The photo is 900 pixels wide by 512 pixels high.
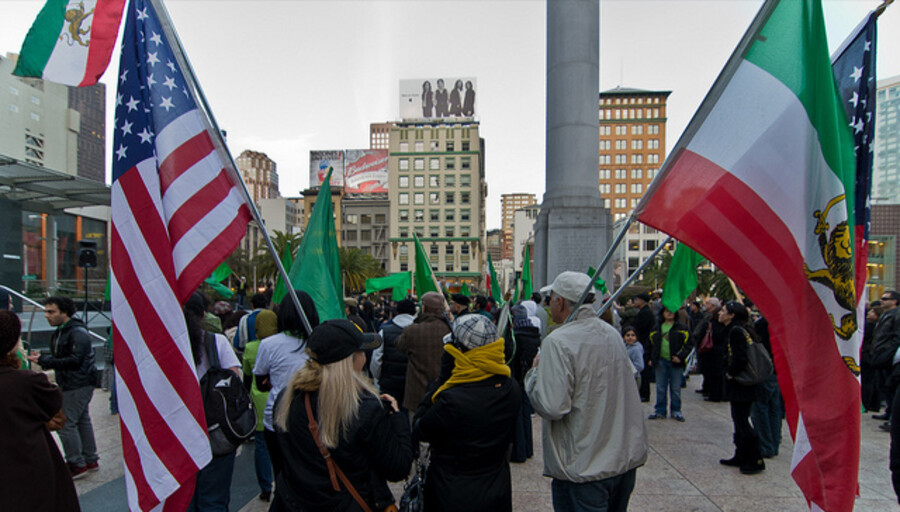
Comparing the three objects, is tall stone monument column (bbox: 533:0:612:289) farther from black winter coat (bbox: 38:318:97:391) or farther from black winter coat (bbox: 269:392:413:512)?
black winter coat (bbox: 269:392:413:512)

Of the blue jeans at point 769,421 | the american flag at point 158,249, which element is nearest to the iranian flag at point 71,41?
the american flag at point 158,249

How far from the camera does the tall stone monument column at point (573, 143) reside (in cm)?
1312

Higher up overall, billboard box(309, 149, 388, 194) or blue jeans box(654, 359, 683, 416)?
billboard box(309, 149, 388, 194)

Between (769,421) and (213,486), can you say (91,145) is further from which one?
(769,421)

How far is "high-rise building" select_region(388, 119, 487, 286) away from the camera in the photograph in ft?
268

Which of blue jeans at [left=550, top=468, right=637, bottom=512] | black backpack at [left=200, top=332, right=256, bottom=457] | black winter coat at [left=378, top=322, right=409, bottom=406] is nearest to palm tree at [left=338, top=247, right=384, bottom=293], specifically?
black winter coat at [left=378, top=322, right=409, bottom=406]

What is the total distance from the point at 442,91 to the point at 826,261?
314 ft

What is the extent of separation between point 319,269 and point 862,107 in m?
4.21

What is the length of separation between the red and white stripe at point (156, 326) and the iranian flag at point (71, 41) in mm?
551

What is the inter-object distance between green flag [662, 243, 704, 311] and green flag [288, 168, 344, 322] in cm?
562

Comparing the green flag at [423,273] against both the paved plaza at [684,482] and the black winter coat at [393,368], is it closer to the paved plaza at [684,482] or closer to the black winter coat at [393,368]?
the black winter coat at [393,368]

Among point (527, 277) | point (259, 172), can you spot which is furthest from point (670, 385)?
point (259, 172)

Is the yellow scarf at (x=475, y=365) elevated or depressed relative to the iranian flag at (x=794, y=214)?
depressed

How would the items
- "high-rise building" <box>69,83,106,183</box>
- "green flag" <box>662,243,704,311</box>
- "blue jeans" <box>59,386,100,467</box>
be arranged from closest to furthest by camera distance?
"blue jeans" <box>59,386,100,467</box> → "green flag" <box>662,243,704,311</box> → "high-rise building" <box>69,83,106,183</box>
